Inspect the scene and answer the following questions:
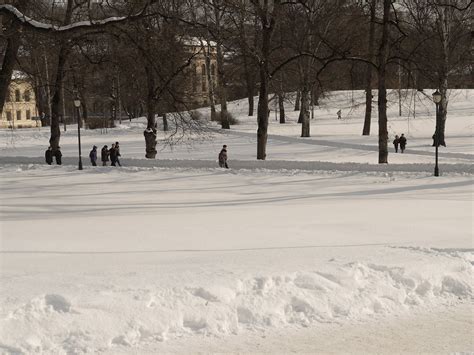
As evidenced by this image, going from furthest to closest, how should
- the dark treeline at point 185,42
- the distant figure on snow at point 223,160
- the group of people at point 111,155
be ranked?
the group of people at point 111,155 < the distant figure on snow at point 223,160 < the dark treeline at point 185,42

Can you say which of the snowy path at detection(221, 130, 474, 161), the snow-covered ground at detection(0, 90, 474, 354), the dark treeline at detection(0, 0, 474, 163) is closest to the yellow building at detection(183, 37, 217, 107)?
the dark treeline at detection(0, 0, 474, 163)

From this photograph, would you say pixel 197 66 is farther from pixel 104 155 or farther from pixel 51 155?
pixel 104 155

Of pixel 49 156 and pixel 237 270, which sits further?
pixel 49 156

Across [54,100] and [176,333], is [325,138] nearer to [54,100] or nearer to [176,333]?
[54,100]

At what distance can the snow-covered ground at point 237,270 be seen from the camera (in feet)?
22.6

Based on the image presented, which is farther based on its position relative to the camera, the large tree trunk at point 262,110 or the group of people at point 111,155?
the group of people at point 111,155

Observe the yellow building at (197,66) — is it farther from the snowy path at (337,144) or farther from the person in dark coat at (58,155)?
the person in dark coat at (58,155)

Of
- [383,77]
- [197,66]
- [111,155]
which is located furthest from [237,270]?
[197,66]

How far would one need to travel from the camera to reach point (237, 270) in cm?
850

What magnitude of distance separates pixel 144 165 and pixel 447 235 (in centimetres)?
1899

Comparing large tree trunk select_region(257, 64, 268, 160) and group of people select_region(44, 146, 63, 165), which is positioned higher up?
large tree trunk select_region(257, 64, 268, 160)

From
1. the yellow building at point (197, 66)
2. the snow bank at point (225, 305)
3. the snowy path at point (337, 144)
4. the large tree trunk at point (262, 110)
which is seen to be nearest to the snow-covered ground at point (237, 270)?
the snow bank at point (225, 305)

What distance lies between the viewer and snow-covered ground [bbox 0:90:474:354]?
6898 millimetres

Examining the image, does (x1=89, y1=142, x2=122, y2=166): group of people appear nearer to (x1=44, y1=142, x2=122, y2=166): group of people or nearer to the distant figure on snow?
(x1=44, y1=142, x2=122, y2=166): group of people
